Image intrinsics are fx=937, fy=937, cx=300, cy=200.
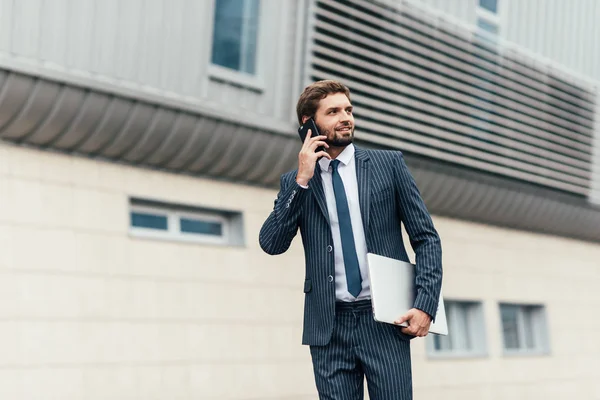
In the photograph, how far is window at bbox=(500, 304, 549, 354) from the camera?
1234 centimetres

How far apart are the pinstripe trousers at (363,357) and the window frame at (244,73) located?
5.54 metres

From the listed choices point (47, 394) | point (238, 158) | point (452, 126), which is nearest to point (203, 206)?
point (238, 158)

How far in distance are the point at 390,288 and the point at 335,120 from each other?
1.98 ft

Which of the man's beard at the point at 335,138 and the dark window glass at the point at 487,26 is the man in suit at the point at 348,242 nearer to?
the man's beard at the point at 335,138

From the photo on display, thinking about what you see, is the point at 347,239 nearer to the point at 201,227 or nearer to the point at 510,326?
the point at 201,227

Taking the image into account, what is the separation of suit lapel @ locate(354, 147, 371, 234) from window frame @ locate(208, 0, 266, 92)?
526 centimetres

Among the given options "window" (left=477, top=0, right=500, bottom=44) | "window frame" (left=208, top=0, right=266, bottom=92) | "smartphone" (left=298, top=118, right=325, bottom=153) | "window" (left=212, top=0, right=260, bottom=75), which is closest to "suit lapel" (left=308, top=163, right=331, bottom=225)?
"smartphone" (left=298, top=118, right=325, bottom=153)

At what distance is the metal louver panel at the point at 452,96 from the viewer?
952cm

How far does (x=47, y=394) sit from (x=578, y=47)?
904 cm

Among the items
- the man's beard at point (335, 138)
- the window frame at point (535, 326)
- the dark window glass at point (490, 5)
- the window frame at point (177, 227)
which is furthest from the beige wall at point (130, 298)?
the man's beard at point (335, 138)

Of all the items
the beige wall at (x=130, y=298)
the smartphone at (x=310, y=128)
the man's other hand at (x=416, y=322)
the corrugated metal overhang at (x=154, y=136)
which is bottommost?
the man's other hand at (x=416, y=322)

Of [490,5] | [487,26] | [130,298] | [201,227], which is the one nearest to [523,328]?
[487,26]

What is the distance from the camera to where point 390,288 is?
3051 millimetres

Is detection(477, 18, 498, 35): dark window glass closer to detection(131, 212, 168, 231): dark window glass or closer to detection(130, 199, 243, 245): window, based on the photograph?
detection(130, 199, 243, 245): window
